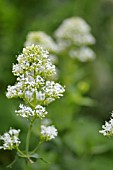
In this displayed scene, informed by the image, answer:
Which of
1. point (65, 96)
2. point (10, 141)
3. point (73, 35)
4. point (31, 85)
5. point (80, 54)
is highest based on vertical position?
point (73, 35)

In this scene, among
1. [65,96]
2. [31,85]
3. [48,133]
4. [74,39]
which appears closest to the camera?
[31,85]

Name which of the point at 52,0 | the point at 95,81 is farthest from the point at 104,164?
the point at 52,0

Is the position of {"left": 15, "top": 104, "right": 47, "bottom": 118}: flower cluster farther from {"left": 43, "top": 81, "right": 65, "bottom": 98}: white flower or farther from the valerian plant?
{"left": 43, "top": 81, "right": 65, "bottom": 98}: white flower

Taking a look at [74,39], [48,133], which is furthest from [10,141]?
[74,39]

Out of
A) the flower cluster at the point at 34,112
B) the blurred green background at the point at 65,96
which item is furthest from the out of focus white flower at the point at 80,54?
the flower cluster at the point at 34,112

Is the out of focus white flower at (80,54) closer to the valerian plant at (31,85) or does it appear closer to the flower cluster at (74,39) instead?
the flower cluster at (74,39)

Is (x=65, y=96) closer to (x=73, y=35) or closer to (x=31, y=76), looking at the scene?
(x=73, y=35)

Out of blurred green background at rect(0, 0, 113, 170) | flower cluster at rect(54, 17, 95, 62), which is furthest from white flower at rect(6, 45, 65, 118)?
flower cluster at rect(54, 17, 95, 62)

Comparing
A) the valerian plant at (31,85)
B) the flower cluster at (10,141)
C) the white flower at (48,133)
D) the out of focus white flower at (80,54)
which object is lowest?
the flower cluster at (10,141)

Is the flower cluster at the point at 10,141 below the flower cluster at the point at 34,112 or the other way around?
below
